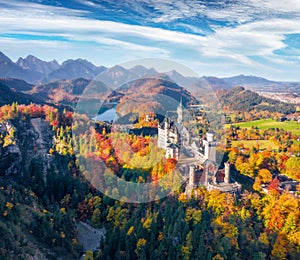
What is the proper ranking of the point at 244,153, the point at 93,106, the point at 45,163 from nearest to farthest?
the point at 45,163 < the point at 244,153 < the point at 93,106

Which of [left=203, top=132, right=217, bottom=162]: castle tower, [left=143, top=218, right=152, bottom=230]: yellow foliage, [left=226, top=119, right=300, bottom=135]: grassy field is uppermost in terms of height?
[left=203, top=132, right=217, bottom=162]: castle tower

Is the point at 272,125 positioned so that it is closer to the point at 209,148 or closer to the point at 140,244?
the point at 209,148

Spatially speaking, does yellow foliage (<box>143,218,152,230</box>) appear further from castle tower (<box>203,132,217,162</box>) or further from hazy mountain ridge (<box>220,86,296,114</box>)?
hazy mountain ridge (<box>220,86,296,114</box>)

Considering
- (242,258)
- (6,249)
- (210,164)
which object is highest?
(210,164)

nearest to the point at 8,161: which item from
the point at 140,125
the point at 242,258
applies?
the point at 140,125

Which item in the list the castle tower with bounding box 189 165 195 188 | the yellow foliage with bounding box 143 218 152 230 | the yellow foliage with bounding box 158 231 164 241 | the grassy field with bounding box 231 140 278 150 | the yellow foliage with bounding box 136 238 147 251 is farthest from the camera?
the grassy field with bounding box 231 140 278 150

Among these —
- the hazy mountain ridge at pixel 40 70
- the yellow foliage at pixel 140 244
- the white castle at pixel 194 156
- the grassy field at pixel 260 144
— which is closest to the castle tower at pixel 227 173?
the white castle at pixel 194 156

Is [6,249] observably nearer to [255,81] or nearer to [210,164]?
[210,164]

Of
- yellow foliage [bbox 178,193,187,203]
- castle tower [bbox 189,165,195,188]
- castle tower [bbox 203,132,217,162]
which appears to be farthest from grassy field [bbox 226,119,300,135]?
yellow foliage [bbox 178,193,187,203]
